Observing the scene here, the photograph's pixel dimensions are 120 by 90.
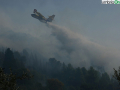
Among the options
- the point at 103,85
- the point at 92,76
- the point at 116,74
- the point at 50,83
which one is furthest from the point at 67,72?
the point at 116,74

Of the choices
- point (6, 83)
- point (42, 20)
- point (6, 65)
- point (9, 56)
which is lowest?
point (6, 83)

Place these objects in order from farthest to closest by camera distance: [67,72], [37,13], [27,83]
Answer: [67,72] < [37,13] < [27,83]

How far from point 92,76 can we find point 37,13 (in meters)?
67.4

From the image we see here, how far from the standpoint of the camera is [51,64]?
197875 mm

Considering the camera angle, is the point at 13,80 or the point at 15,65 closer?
the point at 13,80

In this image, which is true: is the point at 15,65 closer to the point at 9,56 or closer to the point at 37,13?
the point at 9,56

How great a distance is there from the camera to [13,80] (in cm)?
1434

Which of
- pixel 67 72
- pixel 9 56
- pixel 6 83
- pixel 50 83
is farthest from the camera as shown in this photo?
pixel 67 72

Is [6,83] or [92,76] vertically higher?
[92,76]

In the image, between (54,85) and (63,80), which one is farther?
(63,80)

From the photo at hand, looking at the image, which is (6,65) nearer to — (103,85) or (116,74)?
(103,85)

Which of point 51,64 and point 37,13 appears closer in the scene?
point 37,13

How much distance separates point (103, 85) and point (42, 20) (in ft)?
224

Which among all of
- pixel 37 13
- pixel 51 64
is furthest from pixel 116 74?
pixel 51 64
